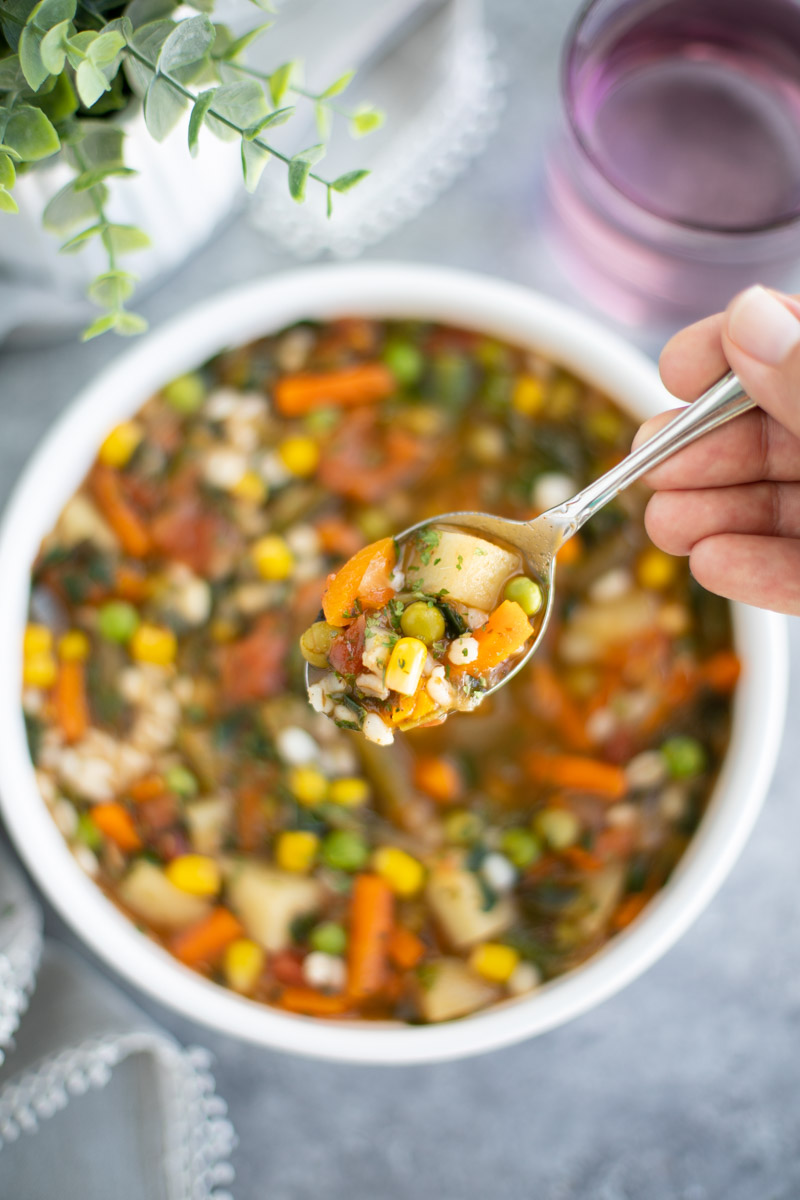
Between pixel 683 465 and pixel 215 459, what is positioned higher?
pixel 683 465

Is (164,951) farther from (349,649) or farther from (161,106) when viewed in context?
(161,106)

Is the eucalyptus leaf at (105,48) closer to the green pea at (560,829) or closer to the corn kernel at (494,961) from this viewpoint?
the green pea at (560,829)

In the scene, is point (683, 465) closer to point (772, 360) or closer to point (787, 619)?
point (772, 360)

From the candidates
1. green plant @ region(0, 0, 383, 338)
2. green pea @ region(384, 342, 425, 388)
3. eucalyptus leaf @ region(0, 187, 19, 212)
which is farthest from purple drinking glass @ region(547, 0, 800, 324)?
eucalyptus leaf @ region(0, 187, 19, 212)

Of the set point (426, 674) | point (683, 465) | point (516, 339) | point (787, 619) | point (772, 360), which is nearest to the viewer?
point (772, 360)

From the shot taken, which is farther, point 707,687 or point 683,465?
point 707,687

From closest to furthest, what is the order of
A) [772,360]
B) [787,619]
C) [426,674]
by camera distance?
[772,360]
[426,674]
[787,619]

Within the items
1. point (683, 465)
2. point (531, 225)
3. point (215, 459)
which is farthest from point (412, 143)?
point (683, 465)
